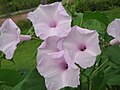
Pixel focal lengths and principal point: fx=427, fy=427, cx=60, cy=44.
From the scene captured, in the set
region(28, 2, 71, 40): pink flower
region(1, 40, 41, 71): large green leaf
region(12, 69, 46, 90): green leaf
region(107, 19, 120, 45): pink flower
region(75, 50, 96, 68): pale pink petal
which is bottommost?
region(1, 40, 41, 71): large green leaf

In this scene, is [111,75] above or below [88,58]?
below

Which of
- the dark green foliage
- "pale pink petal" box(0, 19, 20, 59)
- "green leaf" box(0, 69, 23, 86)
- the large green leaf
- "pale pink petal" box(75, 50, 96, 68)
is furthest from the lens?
the dark green foliage

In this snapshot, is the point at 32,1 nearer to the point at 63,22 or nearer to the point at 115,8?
the point at 115,8

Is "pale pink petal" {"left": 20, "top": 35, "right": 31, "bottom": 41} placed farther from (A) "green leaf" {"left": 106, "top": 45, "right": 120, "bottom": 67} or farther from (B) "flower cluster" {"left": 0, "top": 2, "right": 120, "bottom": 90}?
(A) "green leaf" {"left": 106, "top": 45, "right": 120, "bottom": 67}

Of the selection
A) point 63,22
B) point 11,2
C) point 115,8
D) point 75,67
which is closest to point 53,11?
point 63,22

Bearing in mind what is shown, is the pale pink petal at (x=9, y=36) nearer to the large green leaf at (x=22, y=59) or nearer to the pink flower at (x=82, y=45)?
A: the pink flower at (x=82, y=45)

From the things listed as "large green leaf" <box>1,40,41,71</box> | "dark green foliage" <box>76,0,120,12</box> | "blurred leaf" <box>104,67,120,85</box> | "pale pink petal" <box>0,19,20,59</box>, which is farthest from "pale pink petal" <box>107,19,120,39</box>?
"dark green foliage" <box>76,0,120,12</box>

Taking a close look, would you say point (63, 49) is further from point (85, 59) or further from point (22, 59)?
point (22, 59)
